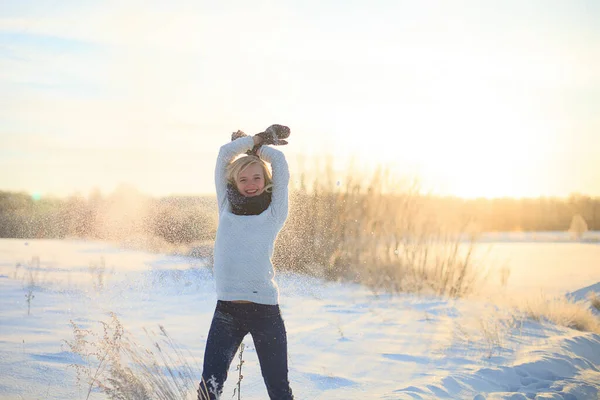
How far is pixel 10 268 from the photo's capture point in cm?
946

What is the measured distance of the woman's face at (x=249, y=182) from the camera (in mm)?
3084

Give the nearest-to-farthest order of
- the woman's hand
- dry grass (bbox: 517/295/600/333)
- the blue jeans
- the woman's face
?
the blue jeans < the woman's face < the woman's hand < dry grass (bbox: 517/295/600/333)

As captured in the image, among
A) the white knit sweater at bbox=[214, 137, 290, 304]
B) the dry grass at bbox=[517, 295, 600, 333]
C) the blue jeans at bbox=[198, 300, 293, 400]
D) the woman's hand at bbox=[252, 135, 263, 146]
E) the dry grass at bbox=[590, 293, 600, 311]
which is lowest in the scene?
the dry grass at bbox=[590, 293, 600, 311]

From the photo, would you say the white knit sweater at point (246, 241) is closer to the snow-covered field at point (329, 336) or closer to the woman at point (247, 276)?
the woman at point (247, 276)

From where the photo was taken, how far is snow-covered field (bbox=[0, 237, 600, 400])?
4492 mm

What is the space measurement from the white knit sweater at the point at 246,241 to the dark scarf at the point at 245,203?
36 millimetres

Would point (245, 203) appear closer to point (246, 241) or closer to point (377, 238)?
point (246, 241)

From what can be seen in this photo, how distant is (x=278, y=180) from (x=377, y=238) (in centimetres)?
774

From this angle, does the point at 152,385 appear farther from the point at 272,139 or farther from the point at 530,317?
the point at 530,317

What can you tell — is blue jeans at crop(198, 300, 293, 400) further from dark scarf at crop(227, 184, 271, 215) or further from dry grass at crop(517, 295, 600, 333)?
dry grass at crop(517, 295, 600, 333)

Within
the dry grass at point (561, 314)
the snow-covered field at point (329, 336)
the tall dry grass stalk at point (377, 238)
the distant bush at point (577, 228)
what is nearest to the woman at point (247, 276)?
the snow-covered field at point (329, 336)

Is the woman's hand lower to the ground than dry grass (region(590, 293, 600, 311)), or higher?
higher

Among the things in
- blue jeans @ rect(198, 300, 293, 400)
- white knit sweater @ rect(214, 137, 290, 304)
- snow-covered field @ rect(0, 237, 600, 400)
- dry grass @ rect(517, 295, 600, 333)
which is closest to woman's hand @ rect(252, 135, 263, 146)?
white knit sweater @ rect(214, 137, 290, 304)

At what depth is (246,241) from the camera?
9.75ft
